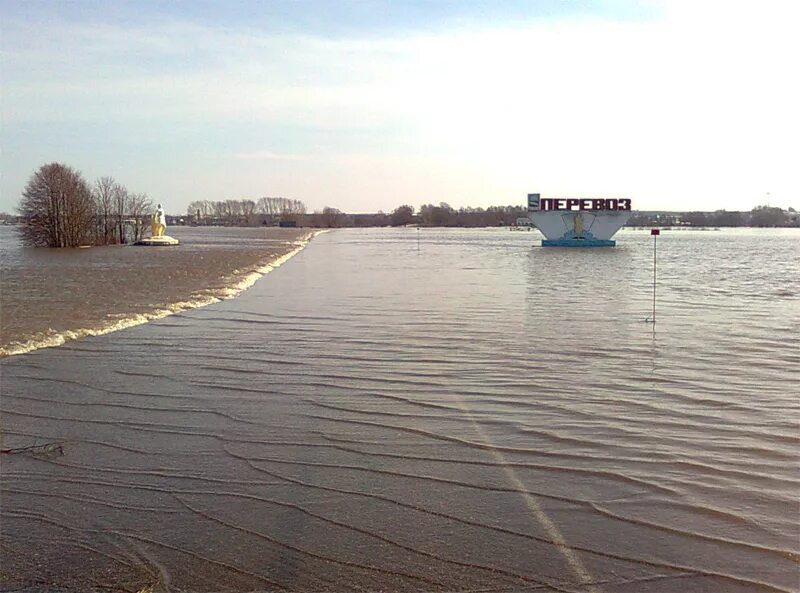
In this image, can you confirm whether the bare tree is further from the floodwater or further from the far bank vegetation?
the floodwater

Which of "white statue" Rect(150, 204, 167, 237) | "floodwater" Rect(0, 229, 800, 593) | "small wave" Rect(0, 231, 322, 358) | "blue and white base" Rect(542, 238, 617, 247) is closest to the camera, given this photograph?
"floodwater" Rect(0, 229, 800, 593)

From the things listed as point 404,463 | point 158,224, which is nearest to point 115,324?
point 404,463

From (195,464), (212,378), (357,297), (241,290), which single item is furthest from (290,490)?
(241,290)

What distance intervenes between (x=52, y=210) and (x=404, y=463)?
233 ft

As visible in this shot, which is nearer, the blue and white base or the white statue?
the blue and white base

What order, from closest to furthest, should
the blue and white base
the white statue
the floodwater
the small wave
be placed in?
the floodwater
the small wave
the blue and white base
the white statue

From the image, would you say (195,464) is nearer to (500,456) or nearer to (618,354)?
(500,456)

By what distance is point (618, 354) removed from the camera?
1138 cm

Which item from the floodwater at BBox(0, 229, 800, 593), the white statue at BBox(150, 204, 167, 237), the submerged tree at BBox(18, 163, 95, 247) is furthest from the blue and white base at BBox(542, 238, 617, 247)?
the floodwater at BBox(0, 229, 800, 593)

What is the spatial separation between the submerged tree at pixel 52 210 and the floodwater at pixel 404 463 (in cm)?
6175

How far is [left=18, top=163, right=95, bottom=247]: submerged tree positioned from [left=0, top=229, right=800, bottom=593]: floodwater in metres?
61.7

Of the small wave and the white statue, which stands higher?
the white statue

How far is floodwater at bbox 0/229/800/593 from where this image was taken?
168 inches

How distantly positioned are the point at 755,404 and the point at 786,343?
4913 mm
